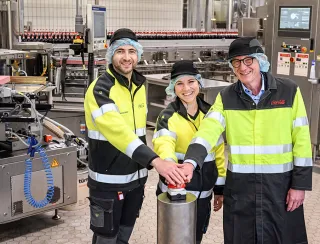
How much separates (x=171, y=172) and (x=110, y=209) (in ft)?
2.22

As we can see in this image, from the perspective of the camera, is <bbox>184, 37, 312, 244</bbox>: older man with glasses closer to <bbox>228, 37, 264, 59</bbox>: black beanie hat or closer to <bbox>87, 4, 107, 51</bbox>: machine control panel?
<bbox>228, 37, 264, 59</bbox>: black beanie hat

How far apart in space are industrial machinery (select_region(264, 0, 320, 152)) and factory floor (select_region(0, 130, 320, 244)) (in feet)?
4.55

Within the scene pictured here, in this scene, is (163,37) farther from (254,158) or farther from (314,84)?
(254,158)

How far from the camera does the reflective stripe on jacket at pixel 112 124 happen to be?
7.00 feet

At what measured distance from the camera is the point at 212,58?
728 centimetres

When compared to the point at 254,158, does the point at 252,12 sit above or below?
above

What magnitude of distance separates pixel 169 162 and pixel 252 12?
7542 mm

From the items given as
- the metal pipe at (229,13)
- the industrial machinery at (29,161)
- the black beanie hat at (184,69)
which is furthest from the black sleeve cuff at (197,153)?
the metal pipe at (229,13)

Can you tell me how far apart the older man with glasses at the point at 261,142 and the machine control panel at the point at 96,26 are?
2639 millimetres

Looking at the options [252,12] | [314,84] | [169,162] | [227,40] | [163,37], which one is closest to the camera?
[169,162]

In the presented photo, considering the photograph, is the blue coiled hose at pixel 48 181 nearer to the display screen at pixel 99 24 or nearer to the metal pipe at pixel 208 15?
the display screen at pixel 99 24

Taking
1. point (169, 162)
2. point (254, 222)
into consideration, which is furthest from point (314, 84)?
point (169, 162)

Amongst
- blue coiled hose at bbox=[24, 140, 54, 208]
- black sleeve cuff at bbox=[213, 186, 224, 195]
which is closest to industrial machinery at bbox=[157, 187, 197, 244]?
black sleeve cuff at bbox=[213, 186, 224, 195]

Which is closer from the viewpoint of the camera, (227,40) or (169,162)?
(169,162)
